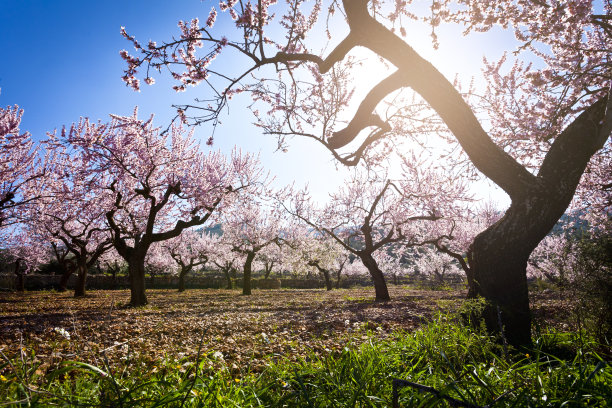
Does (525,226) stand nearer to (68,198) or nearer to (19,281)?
(68,198)

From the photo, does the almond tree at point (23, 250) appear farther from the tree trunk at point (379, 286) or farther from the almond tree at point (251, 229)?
the tree trunk at point (379, 286)

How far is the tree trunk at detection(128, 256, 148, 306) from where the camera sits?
40.4ft

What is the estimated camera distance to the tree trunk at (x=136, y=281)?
40.4ft

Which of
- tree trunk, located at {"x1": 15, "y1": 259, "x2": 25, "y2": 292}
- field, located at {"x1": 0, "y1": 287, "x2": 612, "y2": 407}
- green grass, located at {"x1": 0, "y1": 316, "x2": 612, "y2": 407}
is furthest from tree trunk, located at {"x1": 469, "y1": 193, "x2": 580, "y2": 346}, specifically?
tree trunk, located at {"x1": 15, "y1": 259, "x2": 25, "y2": 292}

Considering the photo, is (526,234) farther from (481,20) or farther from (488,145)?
(481,20)

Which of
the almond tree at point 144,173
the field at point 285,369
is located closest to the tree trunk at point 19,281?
the almond tree at point 144,173

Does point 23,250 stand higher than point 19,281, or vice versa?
point 23,250

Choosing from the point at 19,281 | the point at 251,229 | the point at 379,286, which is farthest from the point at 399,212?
the point at 19,281

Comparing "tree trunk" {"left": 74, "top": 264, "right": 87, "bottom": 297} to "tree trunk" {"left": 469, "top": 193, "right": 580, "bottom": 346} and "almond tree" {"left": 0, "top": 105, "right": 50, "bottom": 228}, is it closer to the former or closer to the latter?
"almond tree" {"left": 0, "top": 105, "right": 50, "bottom": 228}

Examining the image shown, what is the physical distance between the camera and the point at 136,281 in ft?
40.5

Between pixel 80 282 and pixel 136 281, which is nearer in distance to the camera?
pixel 136 281

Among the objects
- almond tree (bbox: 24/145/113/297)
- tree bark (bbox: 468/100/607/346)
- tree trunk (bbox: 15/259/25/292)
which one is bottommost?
tree trunk (bbox: 15/259/25/292)

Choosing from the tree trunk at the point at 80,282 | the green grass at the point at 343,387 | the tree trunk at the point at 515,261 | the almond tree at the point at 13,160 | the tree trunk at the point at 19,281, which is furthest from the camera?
the tree trunk at the point at 19,281

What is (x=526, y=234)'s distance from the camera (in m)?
4.26
